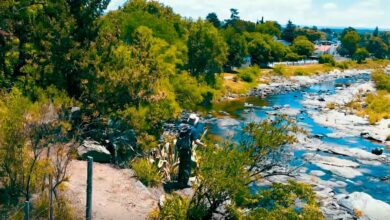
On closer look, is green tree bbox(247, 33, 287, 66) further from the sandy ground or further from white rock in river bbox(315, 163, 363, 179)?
the sandy ground

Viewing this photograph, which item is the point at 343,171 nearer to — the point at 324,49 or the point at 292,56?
the point at 292,56

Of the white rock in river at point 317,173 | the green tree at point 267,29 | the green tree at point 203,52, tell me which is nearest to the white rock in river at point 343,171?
the white rock in river at point 317,173

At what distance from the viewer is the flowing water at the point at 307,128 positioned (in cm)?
3081

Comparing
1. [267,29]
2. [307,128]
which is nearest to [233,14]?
[267,29]

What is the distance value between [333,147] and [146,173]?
25945 mm

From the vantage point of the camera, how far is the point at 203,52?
6175 cm

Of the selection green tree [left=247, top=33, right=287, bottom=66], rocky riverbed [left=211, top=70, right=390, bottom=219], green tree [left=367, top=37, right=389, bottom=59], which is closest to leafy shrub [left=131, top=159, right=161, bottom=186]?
rocky riverbed [left=211, top=70, right=390, bottom=219]

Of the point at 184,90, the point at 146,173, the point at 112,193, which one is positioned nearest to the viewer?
the point at 112,193

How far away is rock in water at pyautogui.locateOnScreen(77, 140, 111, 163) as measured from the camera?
2220 centimetres

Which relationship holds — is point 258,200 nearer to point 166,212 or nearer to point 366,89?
point 166,212

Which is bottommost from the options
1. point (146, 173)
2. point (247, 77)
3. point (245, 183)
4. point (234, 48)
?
point (146, 173)

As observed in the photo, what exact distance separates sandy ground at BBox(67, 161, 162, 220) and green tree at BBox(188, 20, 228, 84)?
41.6 metres

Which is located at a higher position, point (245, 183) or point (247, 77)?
point (247, 77)

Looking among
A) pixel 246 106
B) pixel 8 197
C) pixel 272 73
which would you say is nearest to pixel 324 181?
pixel 8 197
